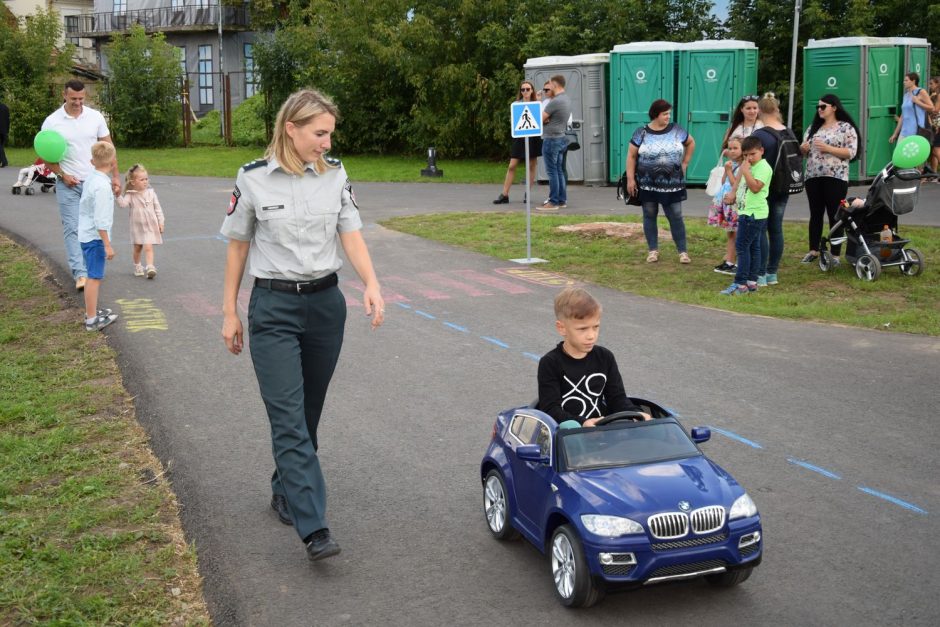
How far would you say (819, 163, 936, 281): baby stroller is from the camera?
11.3 metres

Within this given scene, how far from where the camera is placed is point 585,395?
515 centimetres

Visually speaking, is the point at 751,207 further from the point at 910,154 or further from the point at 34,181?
the point at 34,181

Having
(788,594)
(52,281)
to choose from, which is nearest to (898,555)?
(788,594)

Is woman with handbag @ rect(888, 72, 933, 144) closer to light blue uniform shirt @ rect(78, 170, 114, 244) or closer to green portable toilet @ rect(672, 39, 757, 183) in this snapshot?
green portable toilet @ rect(672, 39, 757, 183)

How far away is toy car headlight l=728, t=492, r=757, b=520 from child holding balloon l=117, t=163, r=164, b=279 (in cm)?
902

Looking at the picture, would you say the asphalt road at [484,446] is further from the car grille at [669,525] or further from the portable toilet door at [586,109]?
the portable toilet door at [586,109]

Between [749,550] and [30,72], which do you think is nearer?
[749,550]

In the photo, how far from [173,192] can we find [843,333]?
1592cm

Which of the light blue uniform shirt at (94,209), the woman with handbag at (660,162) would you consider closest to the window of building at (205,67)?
the woman with handbag at (660,162)

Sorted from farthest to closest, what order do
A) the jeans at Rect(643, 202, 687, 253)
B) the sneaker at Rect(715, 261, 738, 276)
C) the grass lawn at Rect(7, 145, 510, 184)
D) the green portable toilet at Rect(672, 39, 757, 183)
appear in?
the grass lawn at Rect(7, 145, 510, 184) < the green portable toilet at Rect(672, 39, 757, 183) < the jeans at Rect(643, 202, 687, 253) < the sneaker at Rect(715, 261, 738, 276)

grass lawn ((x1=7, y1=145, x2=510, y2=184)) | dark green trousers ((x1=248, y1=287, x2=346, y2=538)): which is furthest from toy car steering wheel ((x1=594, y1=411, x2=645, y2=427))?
grass lawn ((x1=7, y1=145, x2=510, y2=184))

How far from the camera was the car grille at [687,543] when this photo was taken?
432 centimetres

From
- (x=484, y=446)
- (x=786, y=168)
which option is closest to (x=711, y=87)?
(x=786, y=168)

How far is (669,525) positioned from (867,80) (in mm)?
18050
